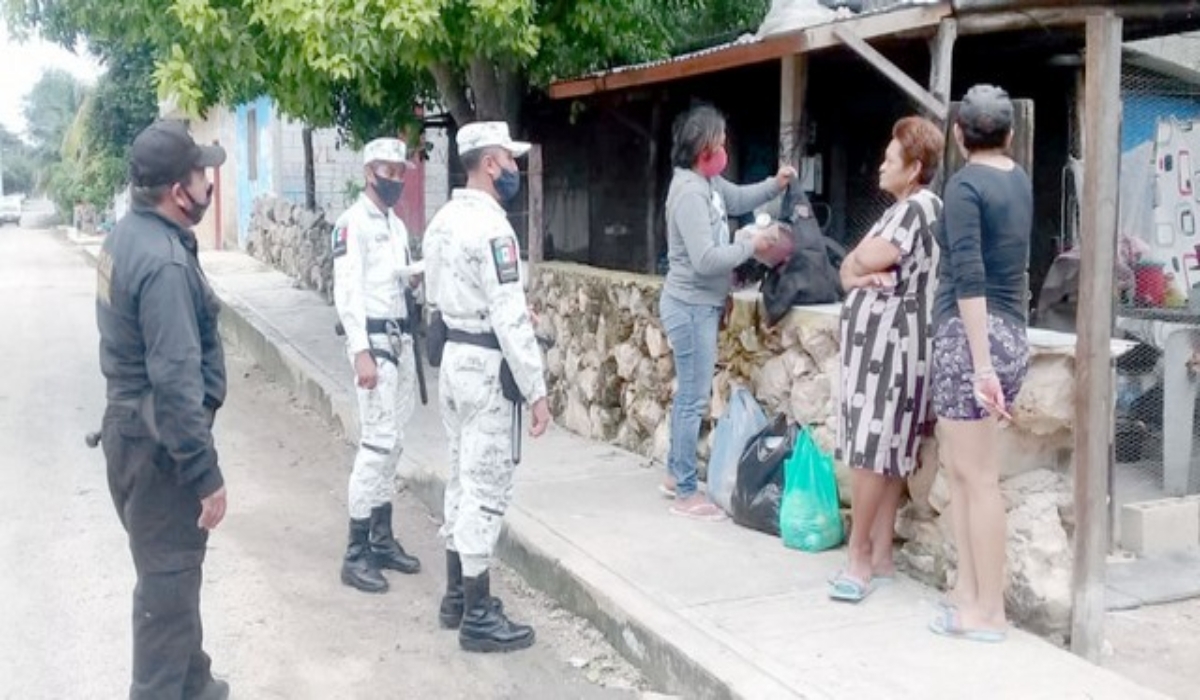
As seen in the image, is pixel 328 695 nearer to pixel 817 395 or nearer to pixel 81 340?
pixel 817 395

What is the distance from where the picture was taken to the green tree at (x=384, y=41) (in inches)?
293

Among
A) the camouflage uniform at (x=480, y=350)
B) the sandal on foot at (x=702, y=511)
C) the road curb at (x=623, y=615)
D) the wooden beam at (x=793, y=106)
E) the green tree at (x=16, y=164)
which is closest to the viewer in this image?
the road curb at (x=623, y=615)

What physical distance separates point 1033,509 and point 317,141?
58.4 feet

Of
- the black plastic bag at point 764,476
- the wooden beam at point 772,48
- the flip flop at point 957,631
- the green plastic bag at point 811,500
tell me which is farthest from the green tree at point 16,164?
the flip flop at point 957,631

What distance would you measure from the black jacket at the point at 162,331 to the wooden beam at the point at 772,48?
361 centimetres

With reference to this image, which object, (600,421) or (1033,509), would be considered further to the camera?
(600,421)

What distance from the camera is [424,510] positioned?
720cm

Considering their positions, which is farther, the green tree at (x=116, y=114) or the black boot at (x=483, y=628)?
the green tree at (x=116, y=114)

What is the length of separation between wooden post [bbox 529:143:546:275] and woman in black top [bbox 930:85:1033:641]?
4.37m

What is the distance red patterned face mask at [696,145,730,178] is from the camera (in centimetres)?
584

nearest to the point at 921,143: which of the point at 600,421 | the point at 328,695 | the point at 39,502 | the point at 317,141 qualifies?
the point at 328,695

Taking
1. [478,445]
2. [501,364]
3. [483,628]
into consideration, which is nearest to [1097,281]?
[501,364]

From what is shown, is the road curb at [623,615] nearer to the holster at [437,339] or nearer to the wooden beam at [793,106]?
the holster at [437,339]

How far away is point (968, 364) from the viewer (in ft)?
14.1
